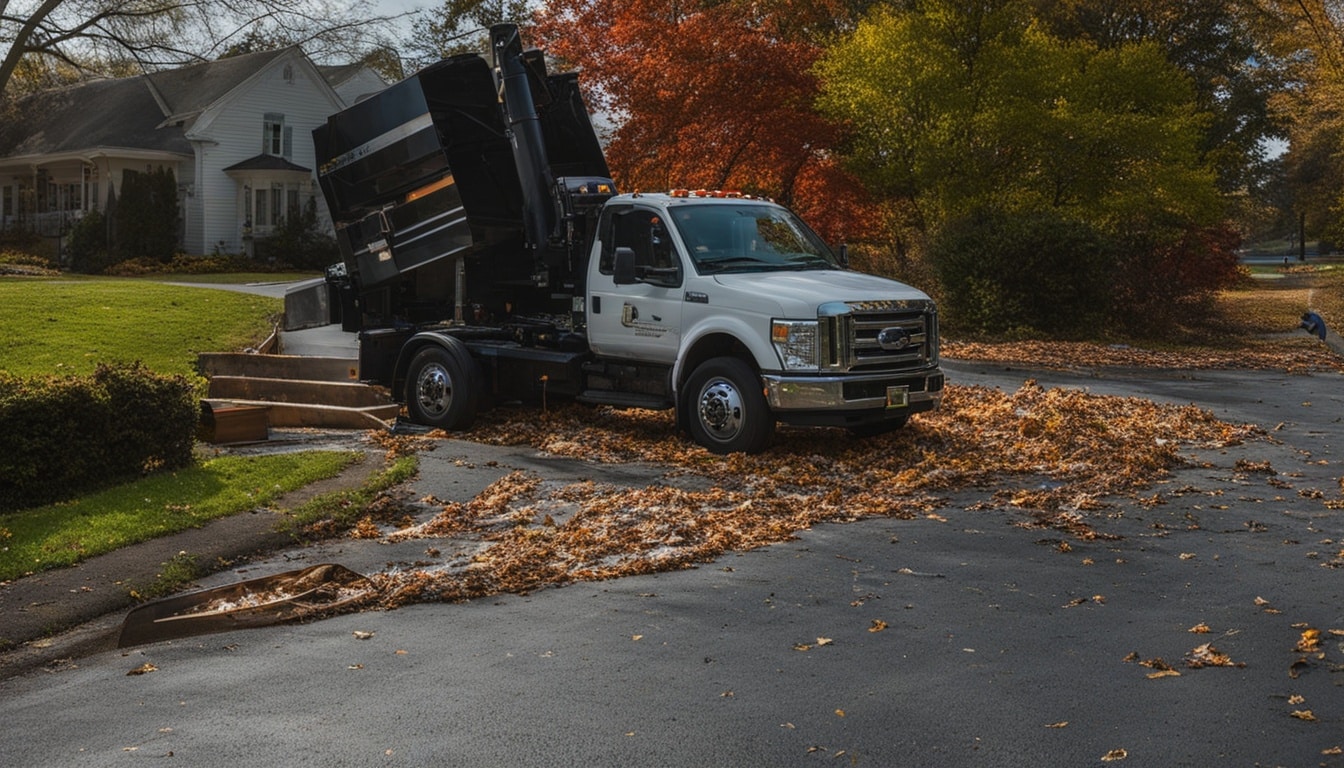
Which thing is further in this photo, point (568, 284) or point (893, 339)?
point (568, 284)

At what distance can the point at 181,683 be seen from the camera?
5945 mm

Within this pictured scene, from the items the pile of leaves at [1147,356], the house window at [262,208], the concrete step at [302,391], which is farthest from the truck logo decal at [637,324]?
the house window at [262,208]

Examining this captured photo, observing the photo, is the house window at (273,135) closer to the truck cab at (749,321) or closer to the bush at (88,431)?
the truck cab at (749,321)

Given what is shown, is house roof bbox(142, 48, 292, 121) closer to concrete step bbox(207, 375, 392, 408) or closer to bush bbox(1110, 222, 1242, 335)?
bush bbox(1110, 222, 1242, 335)

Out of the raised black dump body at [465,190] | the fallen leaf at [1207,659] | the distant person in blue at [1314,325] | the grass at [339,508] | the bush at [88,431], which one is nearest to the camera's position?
the fallen leaf at [1207,659]

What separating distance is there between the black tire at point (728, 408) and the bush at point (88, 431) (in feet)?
14.5

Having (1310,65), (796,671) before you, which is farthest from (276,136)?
(796,671)

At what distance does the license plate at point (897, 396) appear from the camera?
11633mm

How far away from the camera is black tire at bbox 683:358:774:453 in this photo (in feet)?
38.1

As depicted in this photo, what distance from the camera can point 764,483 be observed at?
10.7 meters

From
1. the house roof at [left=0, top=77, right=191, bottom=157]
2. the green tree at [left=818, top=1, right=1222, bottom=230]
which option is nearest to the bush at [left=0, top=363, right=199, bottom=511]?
the green tree at [left=818, top=1, right=1222, bottom=230]

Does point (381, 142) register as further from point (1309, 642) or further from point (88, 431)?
point (1309, 642)

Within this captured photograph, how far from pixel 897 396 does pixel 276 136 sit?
37693 mm

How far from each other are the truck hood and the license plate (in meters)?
0.82
